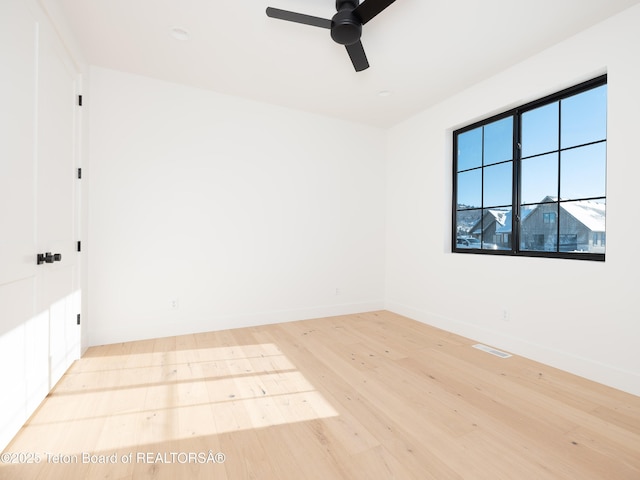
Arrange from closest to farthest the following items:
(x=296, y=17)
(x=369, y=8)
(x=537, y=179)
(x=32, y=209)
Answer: (x=32, y=209) < (x=369, y=8) < (x=296, y=17) < (x=537, y=179)

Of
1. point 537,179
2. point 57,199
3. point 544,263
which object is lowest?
point 544,263

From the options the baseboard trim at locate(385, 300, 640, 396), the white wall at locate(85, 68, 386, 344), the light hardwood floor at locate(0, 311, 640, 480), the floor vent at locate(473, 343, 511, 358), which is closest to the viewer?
the light hardwood floor at locate(0, 311, 640, 480)

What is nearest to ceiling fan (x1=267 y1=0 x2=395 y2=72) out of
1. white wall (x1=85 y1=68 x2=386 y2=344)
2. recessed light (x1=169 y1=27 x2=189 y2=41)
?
recessed light (x1=169 y1=27 x2=189 y2=41)

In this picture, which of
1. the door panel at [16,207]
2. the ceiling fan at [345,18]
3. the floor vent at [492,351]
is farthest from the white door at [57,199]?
the floor vent at [492,351]

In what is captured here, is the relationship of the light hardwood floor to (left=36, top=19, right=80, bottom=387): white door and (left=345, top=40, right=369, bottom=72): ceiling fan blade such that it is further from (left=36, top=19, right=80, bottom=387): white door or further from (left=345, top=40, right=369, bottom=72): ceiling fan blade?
(left=345, top=40, right=369, bottom=72): ceiling fan blade

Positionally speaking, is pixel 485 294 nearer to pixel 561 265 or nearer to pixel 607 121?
pixel 561 265

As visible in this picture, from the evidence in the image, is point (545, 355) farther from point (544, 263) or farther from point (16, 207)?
point (16, 207)

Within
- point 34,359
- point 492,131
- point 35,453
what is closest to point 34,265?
point 34,359

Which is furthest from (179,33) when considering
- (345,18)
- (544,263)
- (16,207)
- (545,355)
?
(545,355)

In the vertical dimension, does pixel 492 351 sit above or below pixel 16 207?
below

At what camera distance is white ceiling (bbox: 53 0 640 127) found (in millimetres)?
2240

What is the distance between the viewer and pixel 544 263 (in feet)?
8.87

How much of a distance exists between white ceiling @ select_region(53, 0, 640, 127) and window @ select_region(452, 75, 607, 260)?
56cm

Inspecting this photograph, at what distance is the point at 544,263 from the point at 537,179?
0.83 m
